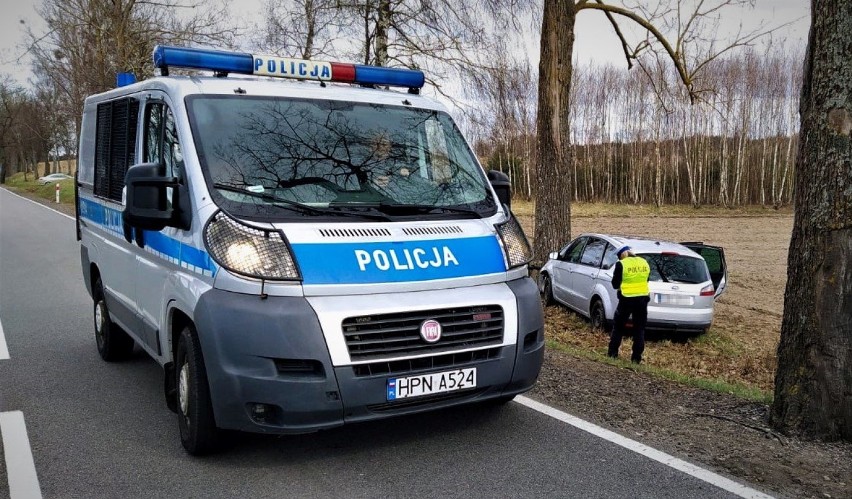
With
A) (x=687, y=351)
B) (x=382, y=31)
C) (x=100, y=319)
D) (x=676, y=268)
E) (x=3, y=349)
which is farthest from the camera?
(x=382, y=31)

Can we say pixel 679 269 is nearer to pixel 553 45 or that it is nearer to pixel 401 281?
pixel 553 45

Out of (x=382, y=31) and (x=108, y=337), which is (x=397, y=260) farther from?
(x=382, y=31)

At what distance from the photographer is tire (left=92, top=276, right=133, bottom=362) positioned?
22.6 ft

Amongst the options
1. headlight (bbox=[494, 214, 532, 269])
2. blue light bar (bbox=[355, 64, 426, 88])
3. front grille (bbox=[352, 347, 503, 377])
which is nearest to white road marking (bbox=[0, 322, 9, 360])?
blue light bar (bbox=[355, 64, 426, 88])

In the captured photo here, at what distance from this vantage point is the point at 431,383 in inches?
167

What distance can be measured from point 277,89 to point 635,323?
23.0ft

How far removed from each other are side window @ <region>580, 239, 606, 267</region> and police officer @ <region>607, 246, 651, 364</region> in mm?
2500

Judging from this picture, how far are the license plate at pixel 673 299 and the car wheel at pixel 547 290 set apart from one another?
2.96m

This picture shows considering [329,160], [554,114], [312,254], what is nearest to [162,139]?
[329,160]

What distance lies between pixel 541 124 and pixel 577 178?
154ft

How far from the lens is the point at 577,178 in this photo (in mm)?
58281

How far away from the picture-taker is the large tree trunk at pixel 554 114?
39.4 ft

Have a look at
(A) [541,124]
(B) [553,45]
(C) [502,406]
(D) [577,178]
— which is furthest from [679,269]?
(D) [577,178]

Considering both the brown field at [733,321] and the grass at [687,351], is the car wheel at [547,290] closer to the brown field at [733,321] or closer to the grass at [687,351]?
the brown field at [733,321]
